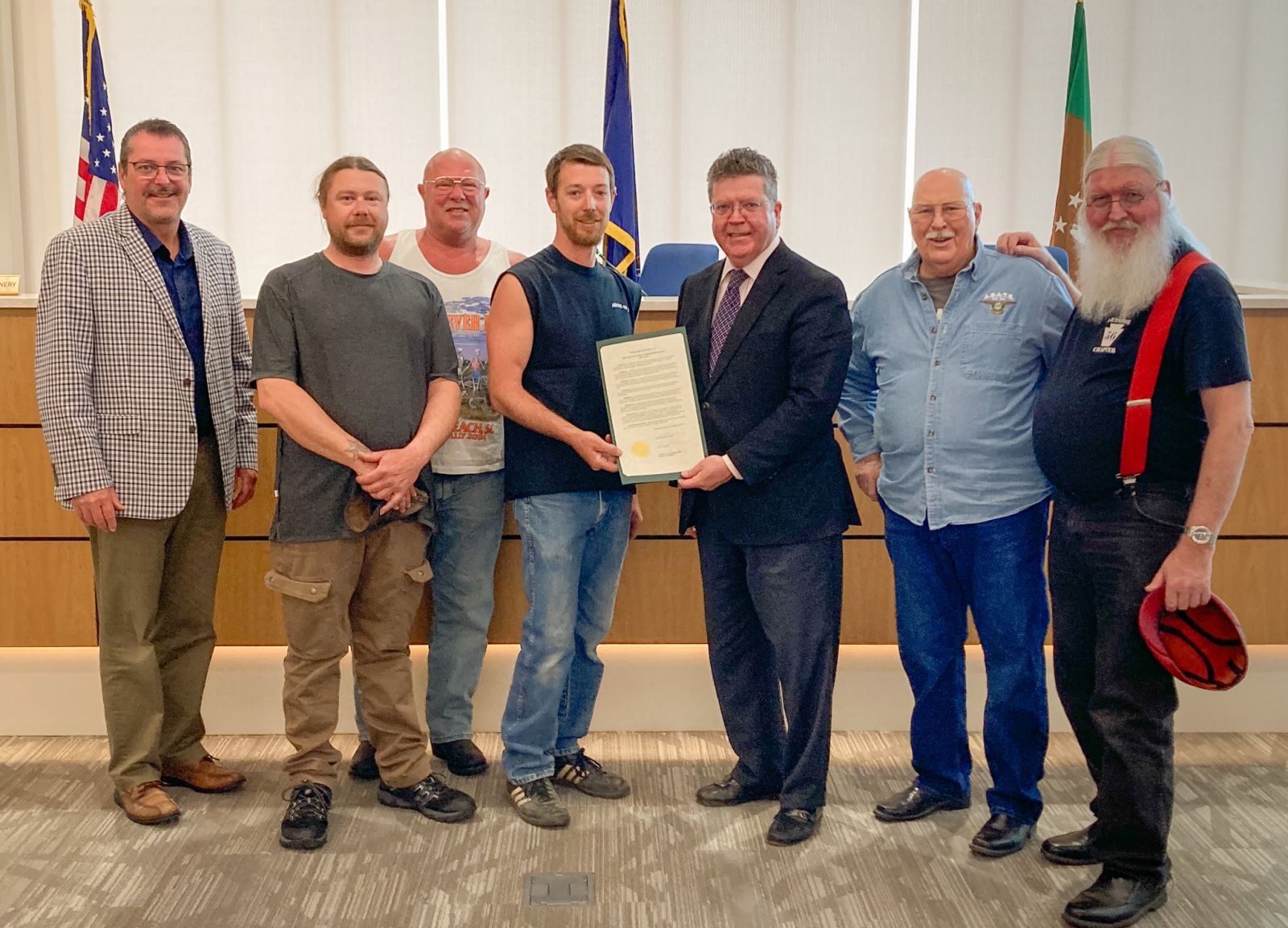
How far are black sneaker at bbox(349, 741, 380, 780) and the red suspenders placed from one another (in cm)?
214

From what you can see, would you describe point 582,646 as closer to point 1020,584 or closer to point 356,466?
point 356,466

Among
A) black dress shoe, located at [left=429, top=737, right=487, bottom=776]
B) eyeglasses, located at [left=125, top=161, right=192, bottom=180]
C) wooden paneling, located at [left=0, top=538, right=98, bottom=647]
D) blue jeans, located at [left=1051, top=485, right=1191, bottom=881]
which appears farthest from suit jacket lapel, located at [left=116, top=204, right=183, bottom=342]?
blue jeans, located at [left=1051, top=485, right=1191, bottom=881]

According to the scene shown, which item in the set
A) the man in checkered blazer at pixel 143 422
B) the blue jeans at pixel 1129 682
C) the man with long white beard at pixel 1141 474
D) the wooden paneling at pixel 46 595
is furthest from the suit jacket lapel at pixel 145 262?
the blue jeans at pixel 1129 682

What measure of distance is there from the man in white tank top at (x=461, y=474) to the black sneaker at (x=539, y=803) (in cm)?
31

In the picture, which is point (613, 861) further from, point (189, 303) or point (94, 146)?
point (94, 146)

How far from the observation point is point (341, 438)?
2.58 metres

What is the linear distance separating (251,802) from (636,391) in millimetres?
1540

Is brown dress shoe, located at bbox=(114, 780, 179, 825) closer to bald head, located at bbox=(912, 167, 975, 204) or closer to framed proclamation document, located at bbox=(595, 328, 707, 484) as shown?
framed proclamation document, located at bbox=(595, 328, 707, 484)

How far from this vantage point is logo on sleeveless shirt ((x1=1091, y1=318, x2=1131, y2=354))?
7.34 feet

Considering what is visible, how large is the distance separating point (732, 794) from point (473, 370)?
4.46 feet

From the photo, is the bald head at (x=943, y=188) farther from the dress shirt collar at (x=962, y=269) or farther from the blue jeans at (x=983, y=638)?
the blue jeans at (x=983, y=638)

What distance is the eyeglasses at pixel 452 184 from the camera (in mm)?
2928

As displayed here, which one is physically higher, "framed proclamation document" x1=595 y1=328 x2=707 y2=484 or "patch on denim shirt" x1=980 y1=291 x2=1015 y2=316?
"patch on denim shirt" x1=980 y1=291 x2=1015 y2=316

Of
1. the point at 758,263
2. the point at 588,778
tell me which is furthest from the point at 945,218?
the point at 588,778
